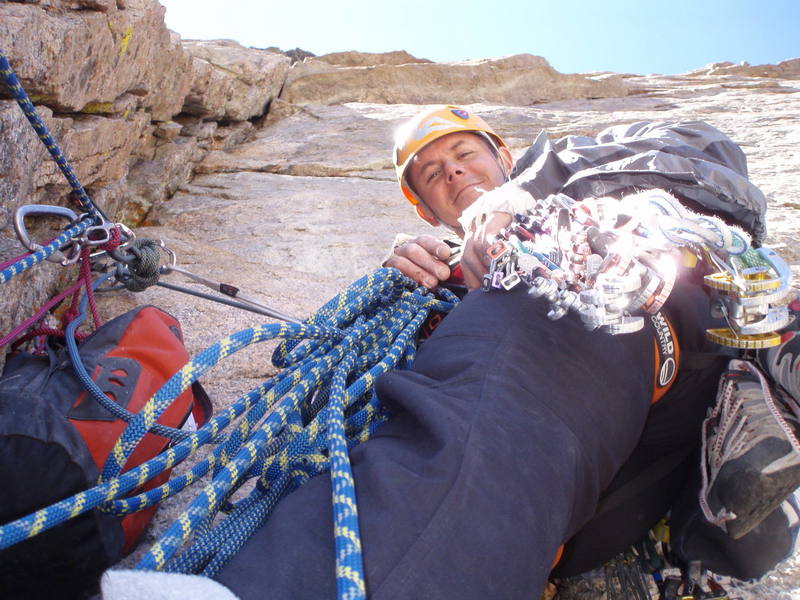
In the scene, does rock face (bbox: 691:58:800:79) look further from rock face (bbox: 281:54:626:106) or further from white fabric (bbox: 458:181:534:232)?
white fabric (bbox: 458:181:534:232)

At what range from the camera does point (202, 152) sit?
190 inches

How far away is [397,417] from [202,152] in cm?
447

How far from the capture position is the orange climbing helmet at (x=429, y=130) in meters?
2.37

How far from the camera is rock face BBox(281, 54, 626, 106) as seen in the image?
25.8ft

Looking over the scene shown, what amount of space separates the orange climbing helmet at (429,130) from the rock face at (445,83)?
220 inches

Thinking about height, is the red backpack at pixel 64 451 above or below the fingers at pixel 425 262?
below

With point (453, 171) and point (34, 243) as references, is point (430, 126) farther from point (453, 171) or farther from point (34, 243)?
point (34, 243)

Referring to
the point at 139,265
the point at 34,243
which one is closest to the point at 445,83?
the point at 139,265

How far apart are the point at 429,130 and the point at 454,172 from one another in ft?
0.68

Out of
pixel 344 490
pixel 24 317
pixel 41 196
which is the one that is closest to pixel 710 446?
pixel 344 490

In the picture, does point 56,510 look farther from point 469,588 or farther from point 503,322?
point 503,322

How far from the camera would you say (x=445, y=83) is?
28.1 ft

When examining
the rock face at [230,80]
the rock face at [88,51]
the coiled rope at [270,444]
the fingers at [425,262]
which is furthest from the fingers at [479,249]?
the rock face at [230,80]

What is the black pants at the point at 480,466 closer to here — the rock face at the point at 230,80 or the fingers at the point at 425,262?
the fingers at the point at 425,262
